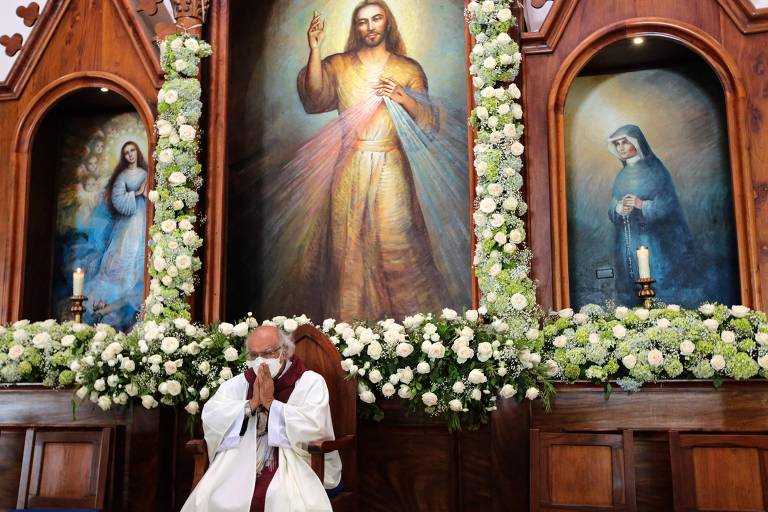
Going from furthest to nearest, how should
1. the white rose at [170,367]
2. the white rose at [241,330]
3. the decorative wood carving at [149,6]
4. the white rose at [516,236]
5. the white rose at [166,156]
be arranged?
the decorative wood carving at [149,6]
the white rose at [166,156]
the white rose at [516,236]
the white rose at [241,330]
the white rose at [170,367]

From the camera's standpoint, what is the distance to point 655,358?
5.31 metres

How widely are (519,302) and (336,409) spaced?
4.98 ft

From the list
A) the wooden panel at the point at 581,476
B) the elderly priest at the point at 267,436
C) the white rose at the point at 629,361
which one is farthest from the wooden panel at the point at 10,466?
the white rose at the point at 629,361

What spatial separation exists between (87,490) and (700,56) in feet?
18.1

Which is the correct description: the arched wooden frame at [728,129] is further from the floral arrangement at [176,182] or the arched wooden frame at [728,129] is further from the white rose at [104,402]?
the white rose at [104,402]

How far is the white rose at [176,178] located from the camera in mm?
6703

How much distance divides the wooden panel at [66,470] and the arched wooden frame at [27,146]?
5.89 ft

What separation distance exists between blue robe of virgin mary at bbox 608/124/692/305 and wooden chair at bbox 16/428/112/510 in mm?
4072

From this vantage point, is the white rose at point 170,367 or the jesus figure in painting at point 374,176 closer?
the white rose at point 170,367

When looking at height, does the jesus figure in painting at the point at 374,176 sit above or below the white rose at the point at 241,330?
above

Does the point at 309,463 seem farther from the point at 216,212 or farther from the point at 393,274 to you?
the point at 216,212

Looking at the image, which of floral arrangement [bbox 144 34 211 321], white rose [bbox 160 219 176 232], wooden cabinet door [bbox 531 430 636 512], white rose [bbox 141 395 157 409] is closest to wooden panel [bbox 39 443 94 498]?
white rose [bbox 141 395 157 409]

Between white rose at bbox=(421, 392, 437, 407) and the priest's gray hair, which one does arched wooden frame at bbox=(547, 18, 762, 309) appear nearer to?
white rose at bbox=(421, 392, 437, 407)

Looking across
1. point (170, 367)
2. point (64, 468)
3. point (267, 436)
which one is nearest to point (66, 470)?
point (64, 468)
